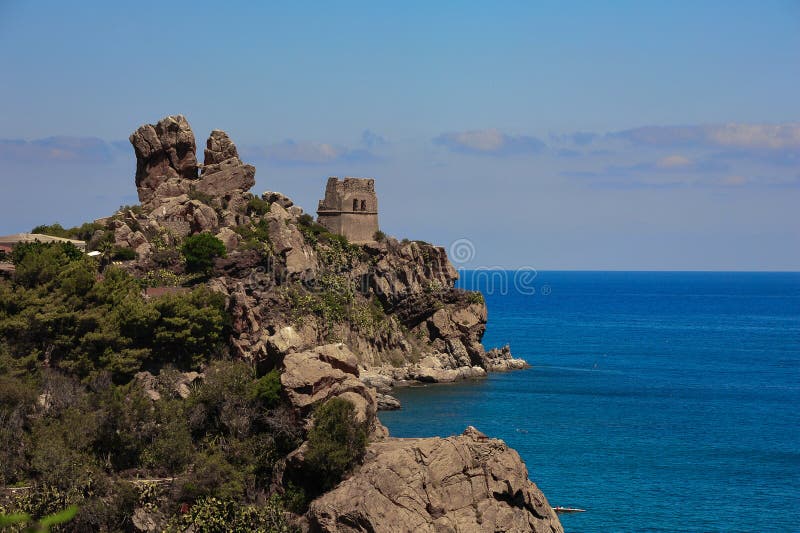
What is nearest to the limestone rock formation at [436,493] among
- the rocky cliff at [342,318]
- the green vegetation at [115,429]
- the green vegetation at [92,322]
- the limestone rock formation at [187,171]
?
the rocky cliff at [342,318]

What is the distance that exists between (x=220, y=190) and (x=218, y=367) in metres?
41.3

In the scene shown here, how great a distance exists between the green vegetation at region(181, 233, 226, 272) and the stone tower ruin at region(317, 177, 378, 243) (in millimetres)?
20629

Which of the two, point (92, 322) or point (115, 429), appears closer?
point (115, 429)

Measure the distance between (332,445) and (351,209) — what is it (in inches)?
2315

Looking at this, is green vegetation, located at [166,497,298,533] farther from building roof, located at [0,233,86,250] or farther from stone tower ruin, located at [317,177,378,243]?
stone tower ruin, located at [317,177,378,243]

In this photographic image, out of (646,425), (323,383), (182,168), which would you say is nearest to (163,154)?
(182,168)

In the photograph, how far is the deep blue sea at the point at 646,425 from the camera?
46688mm

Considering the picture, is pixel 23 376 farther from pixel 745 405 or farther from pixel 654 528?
pixel 745 405

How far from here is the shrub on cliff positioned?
35.3m

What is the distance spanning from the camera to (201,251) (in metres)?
71.3

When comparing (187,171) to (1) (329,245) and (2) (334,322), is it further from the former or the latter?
(2) (334,322)

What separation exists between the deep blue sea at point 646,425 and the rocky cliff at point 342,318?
5.98 meters

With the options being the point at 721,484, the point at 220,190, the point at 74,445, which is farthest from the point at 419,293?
the point at 74,445

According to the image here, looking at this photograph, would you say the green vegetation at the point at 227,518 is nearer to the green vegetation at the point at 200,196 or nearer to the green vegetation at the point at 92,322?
the green vegetation at the point at 92,322
